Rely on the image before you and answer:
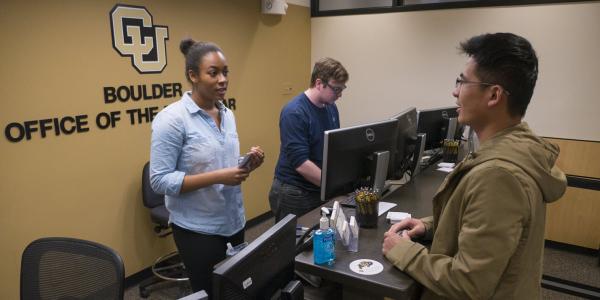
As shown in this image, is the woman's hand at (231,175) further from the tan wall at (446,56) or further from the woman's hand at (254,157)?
the tan wall at (446,56)

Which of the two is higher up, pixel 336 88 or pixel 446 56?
pixel 446 56

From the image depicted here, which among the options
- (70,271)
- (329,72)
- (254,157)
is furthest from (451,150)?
(70,271)

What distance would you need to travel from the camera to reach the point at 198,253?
5.69 feet

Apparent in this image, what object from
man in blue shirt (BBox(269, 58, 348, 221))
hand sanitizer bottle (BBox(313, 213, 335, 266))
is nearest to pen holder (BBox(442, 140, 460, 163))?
man in blue shirt (BBox(269, 58, 348, 221))

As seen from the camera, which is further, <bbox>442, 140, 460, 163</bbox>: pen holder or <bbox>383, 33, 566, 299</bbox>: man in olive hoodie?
<bbox>442, 140, 460, 163</bbox>: pen holder

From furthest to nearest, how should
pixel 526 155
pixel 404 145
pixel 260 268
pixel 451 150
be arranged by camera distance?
pixel 451 150 → pixel 404 145 → pixel 526 155 → pixel 260 268

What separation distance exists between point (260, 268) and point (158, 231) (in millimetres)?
2438

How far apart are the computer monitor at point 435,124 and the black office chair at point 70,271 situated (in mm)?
2187

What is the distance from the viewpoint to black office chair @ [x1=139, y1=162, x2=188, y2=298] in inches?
112

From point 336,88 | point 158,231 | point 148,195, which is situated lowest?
point 158,231

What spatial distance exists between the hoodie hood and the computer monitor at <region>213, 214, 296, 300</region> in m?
0.54

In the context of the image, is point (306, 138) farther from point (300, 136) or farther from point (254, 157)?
point (254, 157)

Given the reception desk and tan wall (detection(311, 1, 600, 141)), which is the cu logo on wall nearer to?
the reception desk

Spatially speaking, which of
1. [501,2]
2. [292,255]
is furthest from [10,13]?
[501,2]
